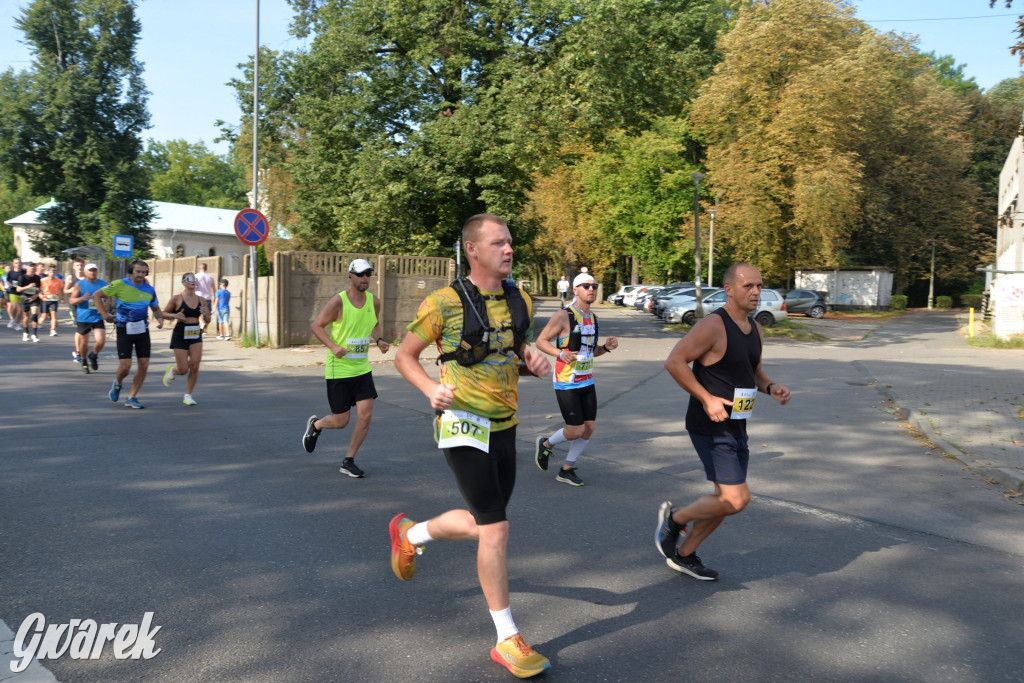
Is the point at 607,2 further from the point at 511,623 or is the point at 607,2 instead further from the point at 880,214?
the point at 880,214

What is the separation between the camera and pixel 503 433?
3.68m

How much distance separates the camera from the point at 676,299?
110ft

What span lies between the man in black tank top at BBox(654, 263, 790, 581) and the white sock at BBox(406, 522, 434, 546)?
1510 millimetres

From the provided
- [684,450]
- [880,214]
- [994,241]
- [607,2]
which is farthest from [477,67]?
[994,241]

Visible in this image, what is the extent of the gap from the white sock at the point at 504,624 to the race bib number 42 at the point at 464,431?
0.69m

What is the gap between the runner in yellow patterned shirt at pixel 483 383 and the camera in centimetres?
350

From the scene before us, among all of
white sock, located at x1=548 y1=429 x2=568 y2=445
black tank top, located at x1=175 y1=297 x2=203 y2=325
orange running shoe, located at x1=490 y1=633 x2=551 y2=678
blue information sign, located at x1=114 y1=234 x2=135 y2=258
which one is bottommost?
orange running shoe, located at x1=490 y1=633 x2=551 y2=678

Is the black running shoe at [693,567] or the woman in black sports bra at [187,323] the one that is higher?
the woman in black sports bra at [187,323]

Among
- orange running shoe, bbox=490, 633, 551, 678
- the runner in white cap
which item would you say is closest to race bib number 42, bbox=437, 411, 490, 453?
orange running shoe, bbox=490, 633, 551, 678

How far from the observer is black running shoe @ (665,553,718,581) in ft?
14.8

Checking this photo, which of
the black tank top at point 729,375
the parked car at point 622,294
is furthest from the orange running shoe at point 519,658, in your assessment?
the parked car at point 622,294

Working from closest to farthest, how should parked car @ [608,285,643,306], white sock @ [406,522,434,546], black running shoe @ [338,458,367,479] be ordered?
white sock @ [406,522,434,546] < black running shoe @ [338,458,367,479] < parked car @ [608,285,643,306]

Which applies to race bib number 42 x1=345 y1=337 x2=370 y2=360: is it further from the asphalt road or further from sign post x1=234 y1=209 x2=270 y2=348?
sign post x1=234 y1=209 x2=270 y2=348

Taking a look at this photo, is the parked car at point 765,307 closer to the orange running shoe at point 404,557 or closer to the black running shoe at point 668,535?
the black running shoe at point 668,535
